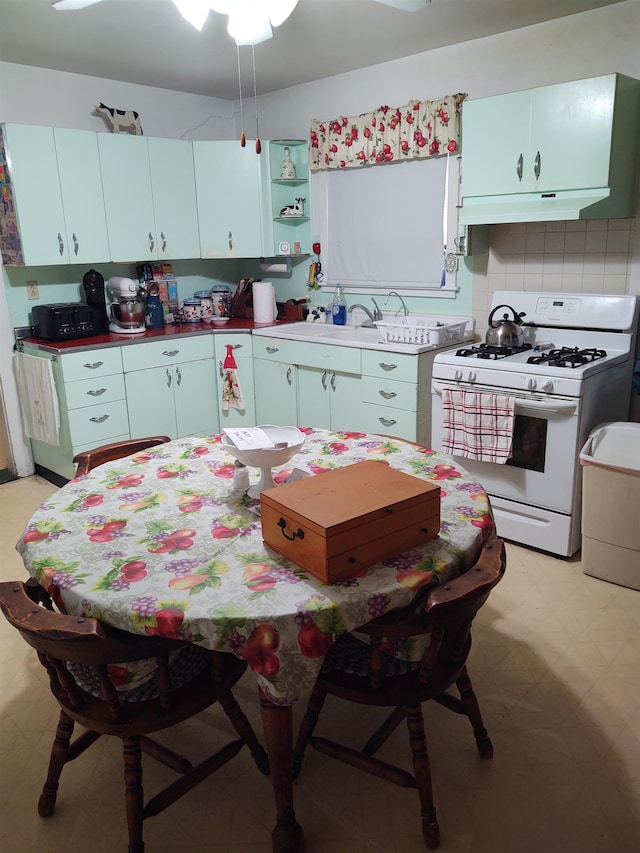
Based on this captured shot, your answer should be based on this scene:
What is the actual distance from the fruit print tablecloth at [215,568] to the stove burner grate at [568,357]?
1.18m

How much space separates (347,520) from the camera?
1385mm

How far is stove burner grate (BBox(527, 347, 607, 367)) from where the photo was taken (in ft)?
9.47

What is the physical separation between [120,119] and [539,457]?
10.7 ft

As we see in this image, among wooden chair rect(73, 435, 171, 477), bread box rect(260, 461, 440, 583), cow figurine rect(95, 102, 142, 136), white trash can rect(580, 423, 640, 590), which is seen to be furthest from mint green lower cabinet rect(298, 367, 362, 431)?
bread box rect(260, 461, 440, 583)

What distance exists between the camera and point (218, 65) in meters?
3.86

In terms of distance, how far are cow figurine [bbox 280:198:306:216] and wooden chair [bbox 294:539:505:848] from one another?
3.35 metres

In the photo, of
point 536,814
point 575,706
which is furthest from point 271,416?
point 536,814

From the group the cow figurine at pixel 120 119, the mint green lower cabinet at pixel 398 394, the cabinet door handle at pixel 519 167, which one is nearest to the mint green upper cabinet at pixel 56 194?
the cow figurine at pixel 120 119

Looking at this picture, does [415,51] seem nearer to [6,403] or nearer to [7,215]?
[7,215]

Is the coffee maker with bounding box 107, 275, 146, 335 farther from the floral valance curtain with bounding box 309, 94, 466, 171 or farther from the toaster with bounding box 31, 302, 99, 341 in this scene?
the floral valance curtain with bounding box 309, 94, 466, 171

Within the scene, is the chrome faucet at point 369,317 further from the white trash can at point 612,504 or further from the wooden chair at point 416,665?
the wooden chair at point 416,665

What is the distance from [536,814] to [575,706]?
481 mm

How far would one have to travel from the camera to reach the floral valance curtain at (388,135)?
363 centimetres

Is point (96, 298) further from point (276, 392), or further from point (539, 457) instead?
point (539, 457)
